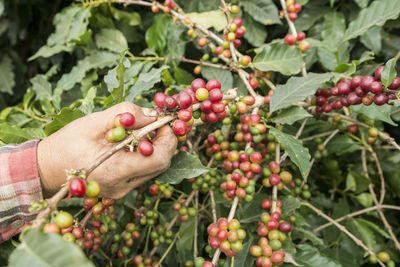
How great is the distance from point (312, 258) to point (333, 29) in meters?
1.44

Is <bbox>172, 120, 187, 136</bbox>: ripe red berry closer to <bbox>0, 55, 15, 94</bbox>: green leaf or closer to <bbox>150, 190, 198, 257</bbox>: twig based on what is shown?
<bbox>150, 190, 198, 257</bbox>: twig

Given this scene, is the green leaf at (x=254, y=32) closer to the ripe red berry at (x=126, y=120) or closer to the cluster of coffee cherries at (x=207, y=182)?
the cluster of coffee cherries at (x=207, y=182)

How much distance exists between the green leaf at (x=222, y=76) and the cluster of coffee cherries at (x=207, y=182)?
1.72ft

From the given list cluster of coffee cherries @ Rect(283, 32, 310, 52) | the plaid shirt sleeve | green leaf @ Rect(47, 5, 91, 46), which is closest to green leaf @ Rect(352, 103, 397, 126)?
cluster of coffee cherries @ Rect(283, 32, 310, 52)

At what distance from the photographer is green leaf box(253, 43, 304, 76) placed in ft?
5.21

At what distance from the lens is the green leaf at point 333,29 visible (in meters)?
1.86

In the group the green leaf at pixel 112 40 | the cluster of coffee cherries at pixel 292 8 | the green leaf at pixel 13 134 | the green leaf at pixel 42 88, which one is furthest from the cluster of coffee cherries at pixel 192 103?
the green leaf at pixel 42 88

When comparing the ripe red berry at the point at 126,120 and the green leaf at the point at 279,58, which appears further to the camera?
the green leaf at the point at 279,58

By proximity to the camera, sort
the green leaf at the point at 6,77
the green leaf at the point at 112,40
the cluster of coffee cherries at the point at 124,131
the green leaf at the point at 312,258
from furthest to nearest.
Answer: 1. the green leaf at the point at 6,77
2. the green leaf at the point at 112,40
3. the green leaf at the point at 312,258
4. the cluster of coffee cherries at the point at 124,131

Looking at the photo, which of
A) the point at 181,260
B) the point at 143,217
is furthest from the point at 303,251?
the point at 143,217

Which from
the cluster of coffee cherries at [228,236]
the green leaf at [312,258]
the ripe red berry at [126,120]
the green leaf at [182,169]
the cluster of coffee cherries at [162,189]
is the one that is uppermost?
the ripe red berry at [126,120]

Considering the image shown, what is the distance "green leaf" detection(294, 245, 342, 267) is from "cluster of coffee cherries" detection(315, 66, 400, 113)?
0.71m

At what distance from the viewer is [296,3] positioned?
5.97ft

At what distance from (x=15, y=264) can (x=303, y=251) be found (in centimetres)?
126
